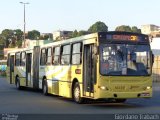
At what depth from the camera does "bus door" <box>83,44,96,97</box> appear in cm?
1902

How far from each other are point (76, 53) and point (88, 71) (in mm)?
1677

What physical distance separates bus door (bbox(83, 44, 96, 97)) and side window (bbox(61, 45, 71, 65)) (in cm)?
233

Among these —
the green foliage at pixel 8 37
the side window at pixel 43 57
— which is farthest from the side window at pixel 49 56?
the green foliage at pixel 8 37

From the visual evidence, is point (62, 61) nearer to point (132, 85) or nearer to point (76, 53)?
point (76, 53)

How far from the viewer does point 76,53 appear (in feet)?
68.5

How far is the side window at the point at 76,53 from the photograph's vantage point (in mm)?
20378

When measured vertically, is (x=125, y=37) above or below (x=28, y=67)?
above

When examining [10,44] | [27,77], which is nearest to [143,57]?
[27,77]

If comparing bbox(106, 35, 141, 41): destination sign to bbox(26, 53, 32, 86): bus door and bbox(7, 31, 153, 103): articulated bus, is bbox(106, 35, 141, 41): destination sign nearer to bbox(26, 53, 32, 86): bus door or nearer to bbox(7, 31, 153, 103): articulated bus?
bbox(7, 31, 153, 103): articulated bus

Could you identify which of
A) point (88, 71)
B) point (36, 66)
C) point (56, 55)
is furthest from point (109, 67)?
point (36, 66)

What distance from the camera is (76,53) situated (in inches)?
822

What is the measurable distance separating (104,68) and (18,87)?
16.0 m

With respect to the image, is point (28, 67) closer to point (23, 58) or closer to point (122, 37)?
point (23, 58)

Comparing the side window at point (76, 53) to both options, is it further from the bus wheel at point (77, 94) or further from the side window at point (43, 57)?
the side window at point (43, 57)
